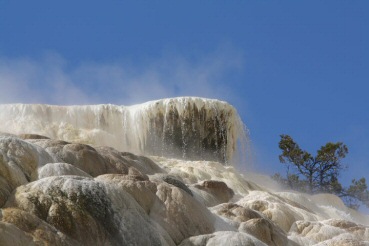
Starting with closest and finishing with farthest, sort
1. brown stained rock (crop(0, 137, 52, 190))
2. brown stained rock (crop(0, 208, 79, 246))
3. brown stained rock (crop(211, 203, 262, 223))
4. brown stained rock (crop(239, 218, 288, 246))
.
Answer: brown stained rock (crop(0, 208, 79, 246)), brown stained rock (crop(0, 137, 52, 190)), brown stained rock (crop(239, 218, 288, 246)), brown stained rock (crop(211, 203, 262, 223))

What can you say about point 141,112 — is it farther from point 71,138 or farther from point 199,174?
point 199,174

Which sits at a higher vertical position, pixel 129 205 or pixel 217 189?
pixel 217 189

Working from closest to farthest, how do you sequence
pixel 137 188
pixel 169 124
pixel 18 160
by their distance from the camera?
pixel 18 160 < pixel 137 188 < pixel 169 124

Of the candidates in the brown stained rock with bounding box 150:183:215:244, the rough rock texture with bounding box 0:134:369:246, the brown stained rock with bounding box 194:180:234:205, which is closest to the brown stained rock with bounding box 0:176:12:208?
the rough rock texture with bounding box 0:134:369:246

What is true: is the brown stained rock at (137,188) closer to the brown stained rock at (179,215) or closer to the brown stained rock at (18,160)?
the brown stained rock at (179,215)

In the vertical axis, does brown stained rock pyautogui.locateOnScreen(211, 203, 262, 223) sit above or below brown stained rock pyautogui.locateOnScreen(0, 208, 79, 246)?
above

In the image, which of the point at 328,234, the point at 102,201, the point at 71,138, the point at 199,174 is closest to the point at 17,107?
the point at 71,138

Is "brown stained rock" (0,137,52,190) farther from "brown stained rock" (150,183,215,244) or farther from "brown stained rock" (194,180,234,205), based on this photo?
"brown stained rock" (194,180,234,205)

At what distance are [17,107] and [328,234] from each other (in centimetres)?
1429

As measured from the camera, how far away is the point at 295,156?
3281 cm

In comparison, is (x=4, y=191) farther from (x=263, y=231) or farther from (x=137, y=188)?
(x=263, y=231)

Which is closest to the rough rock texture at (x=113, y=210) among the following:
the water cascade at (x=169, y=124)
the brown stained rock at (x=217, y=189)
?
the brown stained rock at (x=217, y=189)

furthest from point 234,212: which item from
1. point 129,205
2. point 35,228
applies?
point 35,228

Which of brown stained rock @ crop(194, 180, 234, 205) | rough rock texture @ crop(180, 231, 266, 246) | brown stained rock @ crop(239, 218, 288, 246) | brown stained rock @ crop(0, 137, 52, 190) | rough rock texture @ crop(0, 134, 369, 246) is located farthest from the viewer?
brown stained rock @ crop(194, 180, 234, 205)
